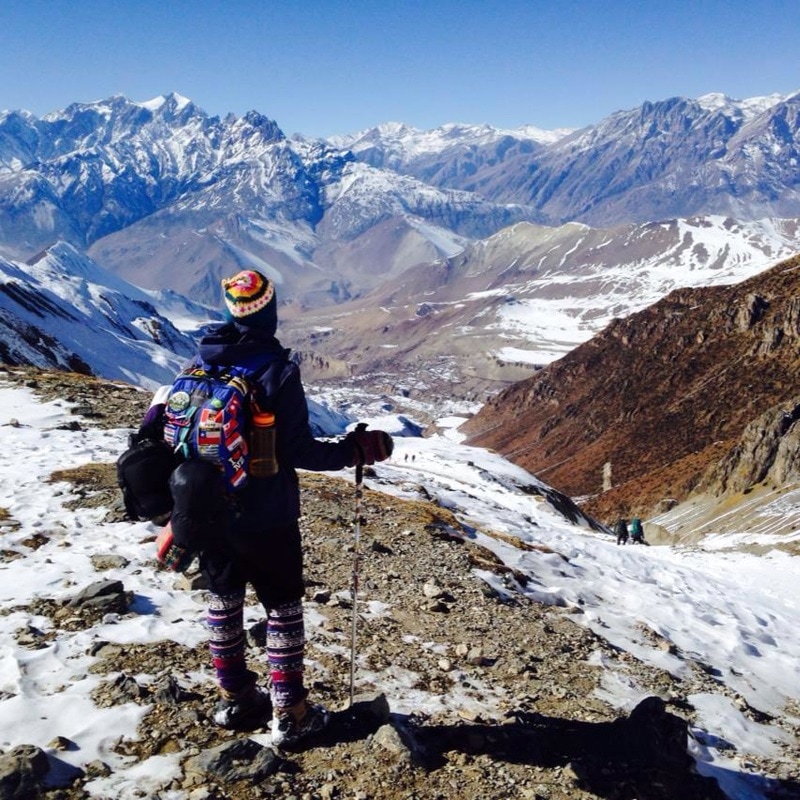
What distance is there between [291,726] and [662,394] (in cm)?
12983

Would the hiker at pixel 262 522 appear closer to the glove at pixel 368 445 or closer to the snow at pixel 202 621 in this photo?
the glove at pixel 368 445

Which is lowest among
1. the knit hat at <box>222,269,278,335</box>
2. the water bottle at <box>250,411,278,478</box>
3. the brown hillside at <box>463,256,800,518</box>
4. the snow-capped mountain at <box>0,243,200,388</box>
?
the brown hillside at <box>463,256,800,518</box>

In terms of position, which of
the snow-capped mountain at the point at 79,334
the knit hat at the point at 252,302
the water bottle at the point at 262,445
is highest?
the knit hat at the point at 252,302

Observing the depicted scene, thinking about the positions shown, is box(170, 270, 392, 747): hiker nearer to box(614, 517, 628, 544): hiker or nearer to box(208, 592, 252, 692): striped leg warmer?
box(208, 592, 252, 692): striped leg warmer

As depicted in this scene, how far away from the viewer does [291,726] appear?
6070 mm

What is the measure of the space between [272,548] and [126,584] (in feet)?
14.7

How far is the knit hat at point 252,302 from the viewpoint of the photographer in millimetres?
5883

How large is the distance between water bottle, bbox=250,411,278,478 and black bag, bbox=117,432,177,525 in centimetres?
71

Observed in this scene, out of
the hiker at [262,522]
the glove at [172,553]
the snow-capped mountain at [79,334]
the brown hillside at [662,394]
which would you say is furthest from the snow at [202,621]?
the brown hillside at [662,394]

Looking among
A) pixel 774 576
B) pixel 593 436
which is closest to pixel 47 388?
pixel 774 576

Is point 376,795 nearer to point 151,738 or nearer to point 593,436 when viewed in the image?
point 151,738

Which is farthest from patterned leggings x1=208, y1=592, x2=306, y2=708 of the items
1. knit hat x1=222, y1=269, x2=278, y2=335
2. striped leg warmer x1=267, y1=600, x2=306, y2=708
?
knit hat x1=222, y1=269, x2=278, y2=335

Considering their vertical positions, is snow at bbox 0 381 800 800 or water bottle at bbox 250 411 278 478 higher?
water bottle at bbox 250 411 278 478

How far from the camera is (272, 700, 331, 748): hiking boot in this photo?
6.05 meters
